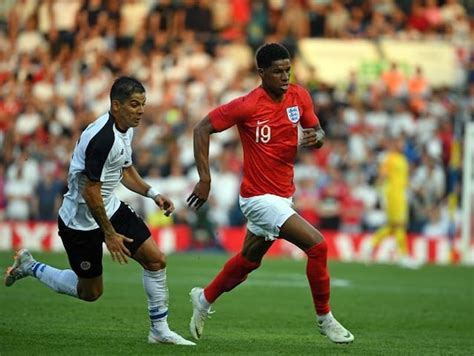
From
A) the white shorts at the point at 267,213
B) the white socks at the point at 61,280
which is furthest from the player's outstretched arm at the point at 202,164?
the white socks at the point at 61,280

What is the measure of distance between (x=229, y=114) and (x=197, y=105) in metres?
16.0

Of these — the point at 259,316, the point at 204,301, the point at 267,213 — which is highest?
the point at 267,213

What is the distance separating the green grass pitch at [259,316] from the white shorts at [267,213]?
103cm

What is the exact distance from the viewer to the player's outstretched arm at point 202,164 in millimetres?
10922

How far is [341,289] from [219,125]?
732 cm

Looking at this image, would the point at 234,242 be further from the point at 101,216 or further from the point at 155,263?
the point at 101,216

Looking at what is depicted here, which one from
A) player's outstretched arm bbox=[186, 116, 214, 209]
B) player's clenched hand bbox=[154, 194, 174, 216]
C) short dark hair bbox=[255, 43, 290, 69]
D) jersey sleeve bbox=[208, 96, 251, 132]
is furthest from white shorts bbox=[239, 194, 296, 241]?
short dark hair bbox=[255, 43, 290, 69]

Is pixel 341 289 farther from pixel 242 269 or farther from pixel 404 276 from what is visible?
pixel 242 269

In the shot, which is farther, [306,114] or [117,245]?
[306,114]

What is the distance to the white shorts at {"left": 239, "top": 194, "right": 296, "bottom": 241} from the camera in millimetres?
11031

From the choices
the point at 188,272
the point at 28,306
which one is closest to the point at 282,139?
the point at 28,306

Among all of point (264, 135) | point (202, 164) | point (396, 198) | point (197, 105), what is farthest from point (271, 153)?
point (197, 105)

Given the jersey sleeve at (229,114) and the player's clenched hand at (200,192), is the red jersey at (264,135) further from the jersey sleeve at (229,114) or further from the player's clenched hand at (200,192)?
the player's clenched hand at (200,192)

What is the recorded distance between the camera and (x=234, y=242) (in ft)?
83.7
